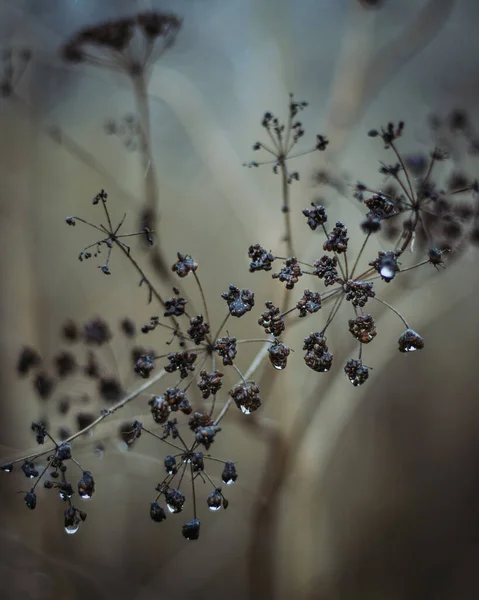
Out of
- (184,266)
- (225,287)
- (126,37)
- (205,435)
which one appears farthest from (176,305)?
(225,287)

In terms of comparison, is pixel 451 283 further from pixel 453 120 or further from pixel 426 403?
pixel 453 120

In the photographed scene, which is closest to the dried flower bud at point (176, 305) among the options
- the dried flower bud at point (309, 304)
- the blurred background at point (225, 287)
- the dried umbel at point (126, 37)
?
the dried flower bud at point (309, 304)

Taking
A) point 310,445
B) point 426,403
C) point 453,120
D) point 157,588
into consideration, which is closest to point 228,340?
point 453,120

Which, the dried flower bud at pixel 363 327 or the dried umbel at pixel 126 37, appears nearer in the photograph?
→ the dried flower bud at pixel 363 327

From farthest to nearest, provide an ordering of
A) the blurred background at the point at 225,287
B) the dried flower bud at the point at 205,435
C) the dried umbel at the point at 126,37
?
the blurred background at the point at 225,287 → the dried umbel at the point at 126,37 → the dried flower bud at the point at 205,435

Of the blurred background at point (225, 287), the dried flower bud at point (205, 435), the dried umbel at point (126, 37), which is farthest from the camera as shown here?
the blurred background at point (225, 287)

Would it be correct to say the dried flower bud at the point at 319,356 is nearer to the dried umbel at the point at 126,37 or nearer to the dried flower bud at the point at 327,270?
the dried flower bud at the point at 327,270

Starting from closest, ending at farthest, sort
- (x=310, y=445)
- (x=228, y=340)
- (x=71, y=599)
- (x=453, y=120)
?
(x=228, y=340) → (x=453, y=120) → (x=310, y=445) → (x=71, y=599)

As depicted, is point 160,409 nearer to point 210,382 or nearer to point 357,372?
point 210,382
